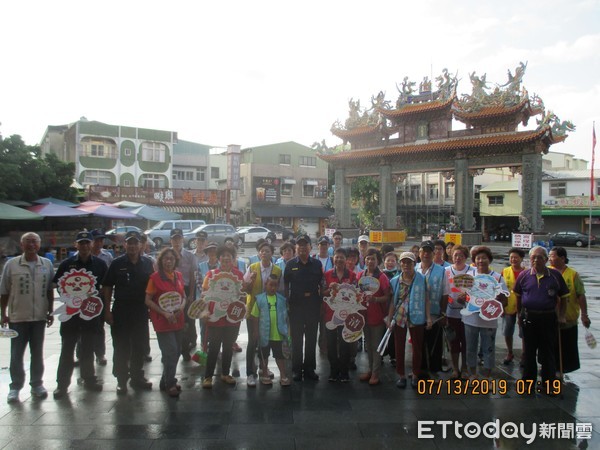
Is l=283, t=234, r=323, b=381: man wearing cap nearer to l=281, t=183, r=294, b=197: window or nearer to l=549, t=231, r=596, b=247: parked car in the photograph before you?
l=549, t=231, r=596, b=247: parked car

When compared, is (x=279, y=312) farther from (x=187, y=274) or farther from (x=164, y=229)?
(x=164, y=229)

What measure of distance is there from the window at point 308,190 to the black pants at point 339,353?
41.5 metres

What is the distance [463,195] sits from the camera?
85.7 ft

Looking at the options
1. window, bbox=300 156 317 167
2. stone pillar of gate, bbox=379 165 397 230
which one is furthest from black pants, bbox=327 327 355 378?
window, bbox=300 156 317 167

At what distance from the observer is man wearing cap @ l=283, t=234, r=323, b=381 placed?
548cm

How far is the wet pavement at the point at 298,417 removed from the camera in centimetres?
399

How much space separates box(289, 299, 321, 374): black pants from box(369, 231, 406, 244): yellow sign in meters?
23.2

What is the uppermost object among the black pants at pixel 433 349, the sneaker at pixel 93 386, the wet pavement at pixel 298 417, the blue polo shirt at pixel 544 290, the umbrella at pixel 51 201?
the umbrella at pixel 51 201

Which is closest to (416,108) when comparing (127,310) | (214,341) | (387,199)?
(387,199)

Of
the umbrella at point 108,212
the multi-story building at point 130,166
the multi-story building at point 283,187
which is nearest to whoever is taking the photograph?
the umbrella at point 108,212

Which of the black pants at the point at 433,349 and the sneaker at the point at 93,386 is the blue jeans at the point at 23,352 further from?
the black pants at the point at 433,349

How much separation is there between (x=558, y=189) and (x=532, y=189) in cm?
2133

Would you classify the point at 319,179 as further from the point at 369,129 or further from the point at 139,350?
the point at 139,350


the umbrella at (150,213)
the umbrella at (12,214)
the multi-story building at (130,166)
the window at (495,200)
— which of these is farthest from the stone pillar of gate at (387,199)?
the window at (495,200)
